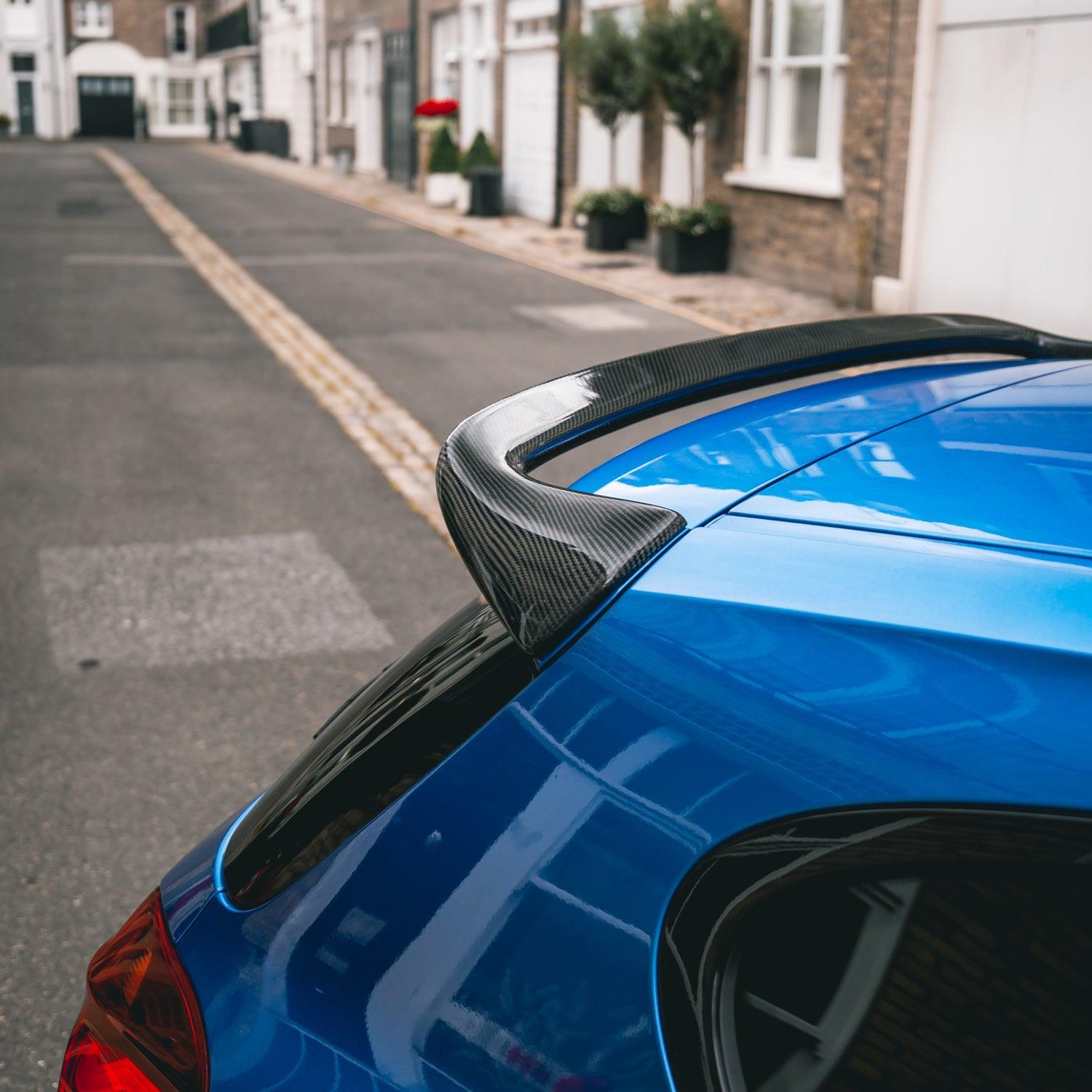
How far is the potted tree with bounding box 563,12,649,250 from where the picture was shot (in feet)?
53.0

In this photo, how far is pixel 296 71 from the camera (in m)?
43.0

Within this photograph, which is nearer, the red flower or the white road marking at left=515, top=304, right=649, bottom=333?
the white road marking at left=515, top=304, right=649, bottom=333

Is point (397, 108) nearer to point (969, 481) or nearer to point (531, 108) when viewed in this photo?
point (531, 108)

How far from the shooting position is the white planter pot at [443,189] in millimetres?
24312

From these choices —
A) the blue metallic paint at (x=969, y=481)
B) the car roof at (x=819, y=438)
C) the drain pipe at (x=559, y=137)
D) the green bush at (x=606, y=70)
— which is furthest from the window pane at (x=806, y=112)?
the blue metallic paint at (x=969, y=481)

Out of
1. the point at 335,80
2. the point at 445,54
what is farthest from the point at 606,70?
the point at 335,80

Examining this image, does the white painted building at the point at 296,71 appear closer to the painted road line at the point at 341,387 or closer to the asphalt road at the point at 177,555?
the painted road line at the point at 341,387

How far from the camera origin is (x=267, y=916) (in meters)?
1.23

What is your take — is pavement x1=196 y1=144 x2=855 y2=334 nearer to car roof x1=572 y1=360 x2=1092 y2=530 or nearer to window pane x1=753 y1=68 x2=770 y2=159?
window pane x1=753 y1=68 x2=770 y2=159

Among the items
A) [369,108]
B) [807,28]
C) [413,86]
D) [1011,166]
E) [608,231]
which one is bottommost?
[608,231]

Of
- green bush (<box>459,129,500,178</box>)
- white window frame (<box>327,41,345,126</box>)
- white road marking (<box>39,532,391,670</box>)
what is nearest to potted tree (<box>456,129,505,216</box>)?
green bush (<box>459,129,500,178</box>)

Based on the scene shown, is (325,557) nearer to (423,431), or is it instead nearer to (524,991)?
(423,431)

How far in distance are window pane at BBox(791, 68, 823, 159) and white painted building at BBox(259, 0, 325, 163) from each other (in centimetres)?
2737

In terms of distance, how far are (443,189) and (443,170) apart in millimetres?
359
